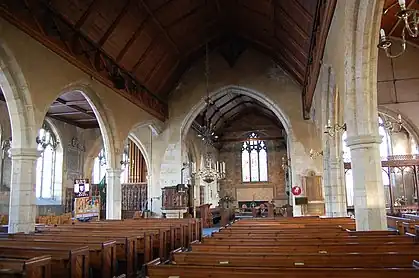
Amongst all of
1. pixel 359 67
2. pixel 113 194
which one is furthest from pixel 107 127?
pixel 359 67

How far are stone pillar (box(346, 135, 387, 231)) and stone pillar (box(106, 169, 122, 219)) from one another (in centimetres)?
826

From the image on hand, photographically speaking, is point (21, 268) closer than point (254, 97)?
Yes

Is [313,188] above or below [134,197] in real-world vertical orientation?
above

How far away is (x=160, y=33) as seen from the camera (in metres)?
11.7

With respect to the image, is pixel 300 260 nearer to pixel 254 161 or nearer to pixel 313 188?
pixel 313 188

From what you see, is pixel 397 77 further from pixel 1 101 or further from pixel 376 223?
pixel 1 101

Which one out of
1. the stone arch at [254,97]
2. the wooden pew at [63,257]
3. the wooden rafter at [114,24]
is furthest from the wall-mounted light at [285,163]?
the wooden pew at [63,257]

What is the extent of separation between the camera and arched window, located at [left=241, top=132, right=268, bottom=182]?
23953 millimetres

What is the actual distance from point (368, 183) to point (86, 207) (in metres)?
10.2

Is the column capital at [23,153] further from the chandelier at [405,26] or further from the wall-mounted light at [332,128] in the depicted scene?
the chandelier at [405,26]

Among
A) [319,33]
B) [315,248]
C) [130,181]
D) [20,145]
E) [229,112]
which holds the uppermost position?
[229,112]

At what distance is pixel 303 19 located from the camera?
9.27 meters

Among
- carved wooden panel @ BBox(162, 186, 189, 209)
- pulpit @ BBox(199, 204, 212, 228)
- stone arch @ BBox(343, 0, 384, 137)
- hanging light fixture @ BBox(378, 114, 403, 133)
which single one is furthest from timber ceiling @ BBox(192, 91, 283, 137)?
stone arch @ BBox(343, 0, 384, 137)

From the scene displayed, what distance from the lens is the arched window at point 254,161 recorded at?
24.0 meters
